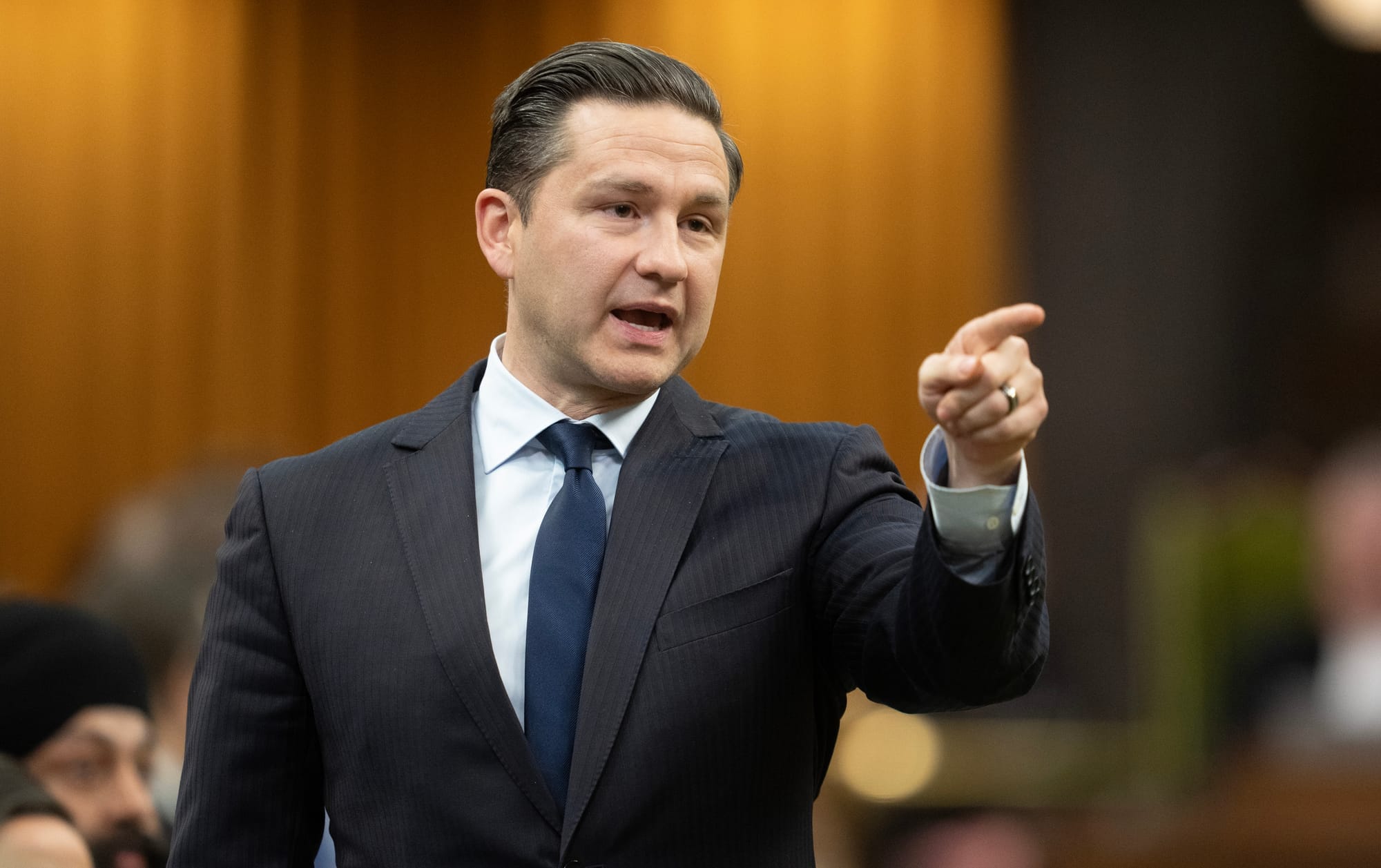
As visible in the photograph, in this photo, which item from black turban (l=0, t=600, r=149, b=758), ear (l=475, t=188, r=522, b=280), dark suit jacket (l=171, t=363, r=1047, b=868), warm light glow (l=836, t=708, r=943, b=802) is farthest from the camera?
warm light glow (l=836, t=708, r=943, b=802)

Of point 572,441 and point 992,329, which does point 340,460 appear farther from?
point 992,329

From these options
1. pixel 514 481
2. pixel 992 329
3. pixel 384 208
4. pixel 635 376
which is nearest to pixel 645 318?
pixel 635 376

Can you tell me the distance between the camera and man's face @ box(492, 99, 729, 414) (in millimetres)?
1356

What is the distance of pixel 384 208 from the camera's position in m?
5.18

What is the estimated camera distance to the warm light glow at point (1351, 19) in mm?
5855

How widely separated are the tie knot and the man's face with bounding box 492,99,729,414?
1.7 inches

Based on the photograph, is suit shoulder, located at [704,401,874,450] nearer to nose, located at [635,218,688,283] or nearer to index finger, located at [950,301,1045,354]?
nose, located at [635,218,688,283]

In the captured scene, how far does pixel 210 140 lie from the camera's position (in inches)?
197

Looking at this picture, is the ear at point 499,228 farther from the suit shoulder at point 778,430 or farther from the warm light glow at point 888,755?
the warm light glow at point 888,755

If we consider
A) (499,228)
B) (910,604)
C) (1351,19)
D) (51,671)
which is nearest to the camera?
(910,604)

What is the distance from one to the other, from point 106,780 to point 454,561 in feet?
3.17

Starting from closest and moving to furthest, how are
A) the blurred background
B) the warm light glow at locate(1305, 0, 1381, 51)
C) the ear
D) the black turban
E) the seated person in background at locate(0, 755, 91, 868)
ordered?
the ear → the seated person in background at locate(0, 755, 91, 868) → the black turban → the blurred background → the warm light glow at locate(1305, 0, 1381, 51)

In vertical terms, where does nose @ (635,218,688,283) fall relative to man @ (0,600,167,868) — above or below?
above

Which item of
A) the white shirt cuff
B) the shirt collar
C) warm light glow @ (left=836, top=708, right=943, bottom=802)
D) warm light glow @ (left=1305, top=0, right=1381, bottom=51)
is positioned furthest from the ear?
warm light glow @ (left=1305, top=0, right=1381, bottom=51)
